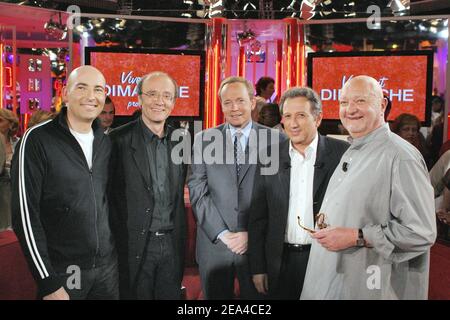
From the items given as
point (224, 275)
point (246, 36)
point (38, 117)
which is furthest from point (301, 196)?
point (246, 36)

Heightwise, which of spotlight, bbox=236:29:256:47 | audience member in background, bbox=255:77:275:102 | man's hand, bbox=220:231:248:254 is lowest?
man's hand, bbox=220:231:248:254

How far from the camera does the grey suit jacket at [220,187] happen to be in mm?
2826

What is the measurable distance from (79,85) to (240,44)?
4659 millimetres

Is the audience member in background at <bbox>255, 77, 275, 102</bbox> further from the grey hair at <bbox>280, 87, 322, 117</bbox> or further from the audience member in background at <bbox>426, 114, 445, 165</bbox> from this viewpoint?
the grey hair at <bbox>280, 87, 322, 117</bbox>

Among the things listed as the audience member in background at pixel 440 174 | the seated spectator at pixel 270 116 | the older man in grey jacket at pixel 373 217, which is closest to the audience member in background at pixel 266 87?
the seated spectator at pixel 270 116

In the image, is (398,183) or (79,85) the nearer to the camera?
(398,183)

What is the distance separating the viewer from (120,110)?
17.5ft

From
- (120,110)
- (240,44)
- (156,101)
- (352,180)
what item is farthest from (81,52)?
(352,180)

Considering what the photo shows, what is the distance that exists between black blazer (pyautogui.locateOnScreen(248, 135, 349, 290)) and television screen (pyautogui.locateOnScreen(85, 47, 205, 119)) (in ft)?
9.58


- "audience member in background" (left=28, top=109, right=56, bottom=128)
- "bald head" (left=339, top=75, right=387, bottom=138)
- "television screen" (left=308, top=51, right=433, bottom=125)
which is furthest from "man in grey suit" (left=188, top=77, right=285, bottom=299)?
"television screen" (left=308, top=51, right=433, bottom=125)

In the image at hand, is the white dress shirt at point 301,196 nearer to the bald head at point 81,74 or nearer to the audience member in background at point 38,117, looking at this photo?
the bald head at point 81,74

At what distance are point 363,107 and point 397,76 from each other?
10.9ft

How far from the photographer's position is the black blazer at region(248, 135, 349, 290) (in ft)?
8.29
